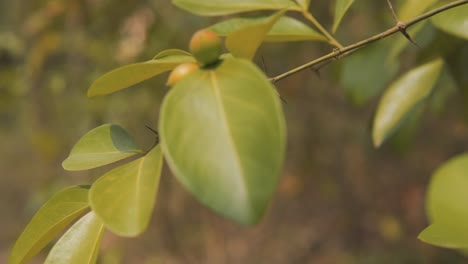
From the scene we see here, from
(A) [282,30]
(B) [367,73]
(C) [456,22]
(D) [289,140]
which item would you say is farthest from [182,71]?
(D) [289,140]

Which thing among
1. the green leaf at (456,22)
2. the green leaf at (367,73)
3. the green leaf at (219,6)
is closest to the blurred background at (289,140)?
the green leaf at (367,73)

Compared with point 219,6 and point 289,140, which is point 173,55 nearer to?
point 219,6

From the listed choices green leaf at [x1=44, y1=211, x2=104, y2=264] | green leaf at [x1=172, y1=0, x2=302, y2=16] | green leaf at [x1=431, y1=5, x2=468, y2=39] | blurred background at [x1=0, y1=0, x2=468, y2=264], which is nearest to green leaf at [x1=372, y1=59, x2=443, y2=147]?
green leaf at [x1=431, y1=5, x2=468, y2=39]

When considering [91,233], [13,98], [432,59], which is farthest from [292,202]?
[91,233]

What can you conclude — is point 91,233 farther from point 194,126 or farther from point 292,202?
point 292,202

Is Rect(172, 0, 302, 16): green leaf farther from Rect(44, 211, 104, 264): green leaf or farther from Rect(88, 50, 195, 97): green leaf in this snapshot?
Rect(44, 211, 104, 264): green leaf
